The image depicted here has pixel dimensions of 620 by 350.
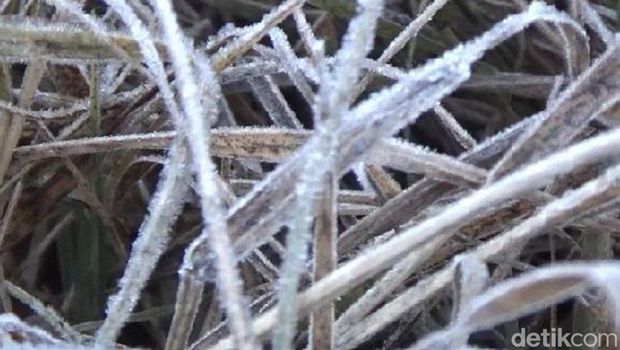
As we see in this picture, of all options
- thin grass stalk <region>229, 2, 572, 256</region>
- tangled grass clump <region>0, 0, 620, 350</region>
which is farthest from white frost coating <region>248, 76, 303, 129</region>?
thin grass stalk <region>229, 2, 572, 256</region>

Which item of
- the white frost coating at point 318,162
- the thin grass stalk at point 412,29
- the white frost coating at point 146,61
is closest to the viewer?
the white frost coating at point 318,162

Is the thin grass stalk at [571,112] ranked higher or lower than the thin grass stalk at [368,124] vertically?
higher

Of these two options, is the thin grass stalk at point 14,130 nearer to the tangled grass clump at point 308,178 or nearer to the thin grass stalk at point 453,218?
the tangled grass clump at point 308,178

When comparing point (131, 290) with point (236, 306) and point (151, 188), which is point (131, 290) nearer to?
point (236, 306)

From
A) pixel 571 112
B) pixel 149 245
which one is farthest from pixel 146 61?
pixel 571 112

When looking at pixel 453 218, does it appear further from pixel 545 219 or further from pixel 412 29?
pixel 412 29

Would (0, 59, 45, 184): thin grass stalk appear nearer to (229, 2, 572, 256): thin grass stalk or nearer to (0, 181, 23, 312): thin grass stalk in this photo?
(0, 181, 23, 312): thin grass stalk

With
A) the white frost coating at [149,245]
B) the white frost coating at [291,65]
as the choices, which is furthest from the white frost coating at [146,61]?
the white frost coating at [291,65]
